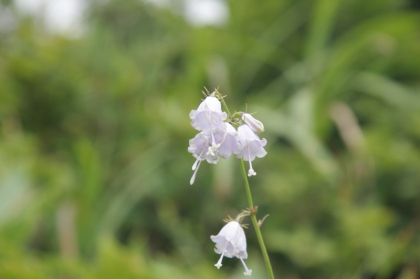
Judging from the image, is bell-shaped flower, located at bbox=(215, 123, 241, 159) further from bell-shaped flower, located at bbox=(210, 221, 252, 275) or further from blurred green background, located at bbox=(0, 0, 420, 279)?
blurred green background, located at bbox=(0, 0, 420, 279)

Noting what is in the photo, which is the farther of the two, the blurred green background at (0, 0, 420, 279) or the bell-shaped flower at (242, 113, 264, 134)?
the blurred green background at (0, 0, 420, 279)

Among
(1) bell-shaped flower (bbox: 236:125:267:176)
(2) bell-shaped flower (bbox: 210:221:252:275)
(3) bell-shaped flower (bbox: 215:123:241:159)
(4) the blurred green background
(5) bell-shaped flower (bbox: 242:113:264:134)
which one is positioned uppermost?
(4) the blurred green background

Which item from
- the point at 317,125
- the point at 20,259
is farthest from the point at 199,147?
the point at 317,125

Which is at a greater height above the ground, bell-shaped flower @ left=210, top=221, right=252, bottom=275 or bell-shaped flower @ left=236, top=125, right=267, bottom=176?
bell-shaped flower @ left=236, top=125, right=267, bottom=176

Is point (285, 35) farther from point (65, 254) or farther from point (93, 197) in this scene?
point (65, 254)

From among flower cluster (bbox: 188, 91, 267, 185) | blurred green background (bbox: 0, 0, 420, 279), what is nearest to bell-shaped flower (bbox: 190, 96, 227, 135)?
Answer: flower cluster (bbox: 188, 91, 267, 185)

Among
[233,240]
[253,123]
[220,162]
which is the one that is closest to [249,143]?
[253,123]

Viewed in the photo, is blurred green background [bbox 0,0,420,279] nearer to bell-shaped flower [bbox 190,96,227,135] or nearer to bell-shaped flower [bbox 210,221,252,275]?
bell-shaped flower [bbox 210,221,252,275]

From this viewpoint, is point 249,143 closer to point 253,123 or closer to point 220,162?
point 253,123
